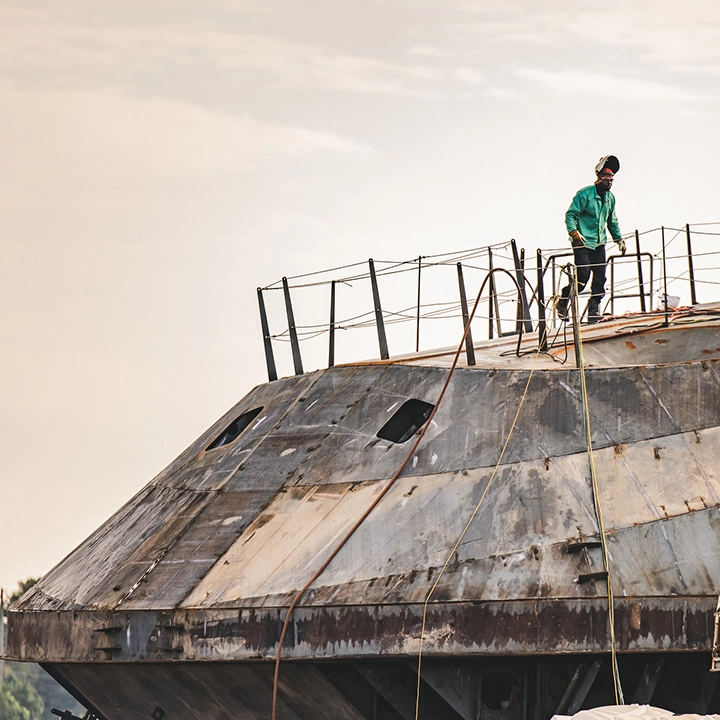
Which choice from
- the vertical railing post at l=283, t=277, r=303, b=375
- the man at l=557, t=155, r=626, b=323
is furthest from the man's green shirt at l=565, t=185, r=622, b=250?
the vertical railing post at l=283, t=277, r=303, b=375

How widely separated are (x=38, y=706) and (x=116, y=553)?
10013cm

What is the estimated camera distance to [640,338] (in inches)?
722

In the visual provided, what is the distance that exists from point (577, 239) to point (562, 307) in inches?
100

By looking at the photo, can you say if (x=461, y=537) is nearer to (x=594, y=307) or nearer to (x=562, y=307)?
(x=562, y=307)

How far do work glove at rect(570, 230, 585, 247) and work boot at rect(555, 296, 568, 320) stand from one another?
2343mm

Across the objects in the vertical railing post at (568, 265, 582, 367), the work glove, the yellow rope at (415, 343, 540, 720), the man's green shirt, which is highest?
the man's green shirt

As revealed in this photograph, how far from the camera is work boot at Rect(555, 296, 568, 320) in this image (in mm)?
17403

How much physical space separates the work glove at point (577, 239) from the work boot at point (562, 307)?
7.69 feet

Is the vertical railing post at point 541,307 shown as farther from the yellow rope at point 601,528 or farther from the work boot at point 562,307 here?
the yellow rope at point 601,528

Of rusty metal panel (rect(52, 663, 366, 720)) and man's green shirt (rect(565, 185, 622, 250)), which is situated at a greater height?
man's green shirt (rect(565, 185, 622, 250))

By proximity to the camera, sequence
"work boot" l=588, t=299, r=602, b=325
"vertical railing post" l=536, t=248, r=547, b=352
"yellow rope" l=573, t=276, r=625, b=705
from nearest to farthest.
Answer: "yellow rope" l=573, t=276, r=625, b=705
"vertical railing post" l=536, t=248, r=547, b=352
"work boot" l=588, t=299, r=602, b=325

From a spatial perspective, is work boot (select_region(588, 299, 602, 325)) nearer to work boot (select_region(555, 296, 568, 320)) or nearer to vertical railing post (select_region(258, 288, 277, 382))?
→ work boot (select_region(555, 296, 568, 320))

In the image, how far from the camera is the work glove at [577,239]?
19875mm

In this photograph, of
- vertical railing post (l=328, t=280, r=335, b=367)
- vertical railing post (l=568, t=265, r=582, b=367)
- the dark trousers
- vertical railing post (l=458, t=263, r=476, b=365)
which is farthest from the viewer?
the dark trousers
